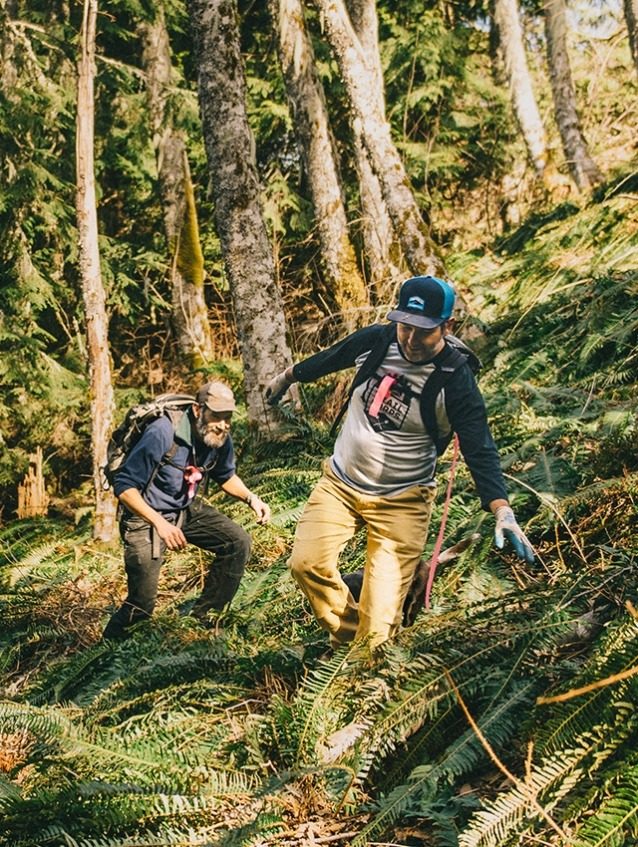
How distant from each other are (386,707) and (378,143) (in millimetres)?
8217

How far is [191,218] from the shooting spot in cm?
1611

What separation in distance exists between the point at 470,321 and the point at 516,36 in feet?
27.6

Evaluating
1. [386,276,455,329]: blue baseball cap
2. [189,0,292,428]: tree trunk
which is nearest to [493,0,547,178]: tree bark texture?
[189,0,292,428]: tree trunk

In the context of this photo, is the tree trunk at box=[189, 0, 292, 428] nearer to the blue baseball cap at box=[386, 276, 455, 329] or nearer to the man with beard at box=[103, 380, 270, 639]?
the man with beard at box=[103, 380, 270, 639]

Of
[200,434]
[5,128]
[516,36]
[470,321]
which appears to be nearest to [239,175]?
[470,321]

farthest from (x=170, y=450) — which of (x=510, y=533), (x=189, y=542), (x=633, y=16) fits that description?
(x=633, y=16)

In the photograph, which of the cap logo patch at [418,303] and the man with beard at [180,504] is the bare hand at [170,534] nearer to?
the man with beard at [180,504]

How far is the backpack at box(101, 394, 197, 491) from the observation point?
208 inches

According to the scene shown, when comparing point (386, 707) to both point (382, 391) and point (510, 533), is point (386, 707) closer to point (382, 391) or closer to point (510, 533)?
point (510, 533)

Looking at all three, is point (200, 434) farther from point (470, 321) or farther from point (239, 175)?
point (470, 321)

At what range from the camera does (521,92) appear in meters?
15.1

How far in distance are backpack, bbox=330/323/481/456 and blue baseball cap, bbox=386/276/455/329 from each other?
0.64 ft

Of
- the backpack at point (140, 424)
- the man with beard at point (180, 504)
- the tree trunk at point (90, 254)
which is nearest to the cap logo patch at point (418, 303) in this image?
the man with beard at point (180, 504)

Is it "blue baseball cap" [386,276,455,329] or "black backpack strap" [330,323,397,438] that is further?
"black backpack strap" [330,323,397,438]
